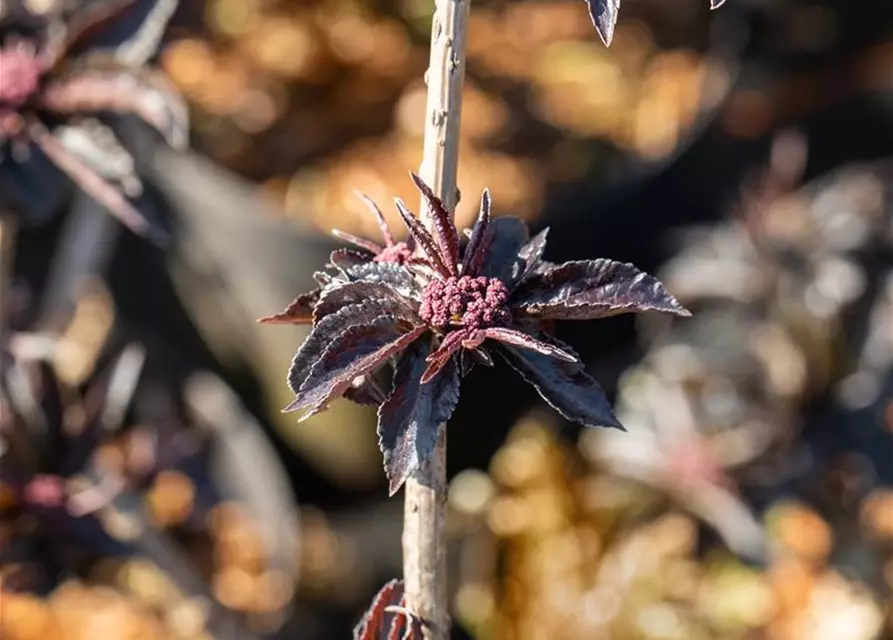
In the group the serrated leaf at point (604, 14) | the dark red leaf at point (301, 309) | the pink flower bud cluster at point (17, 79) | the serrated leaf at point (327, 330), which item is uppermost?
the pink flower bud cluster at point (17, 79)

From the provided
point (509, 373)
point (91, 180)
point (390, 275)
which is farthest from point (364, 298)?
point (509, 373)

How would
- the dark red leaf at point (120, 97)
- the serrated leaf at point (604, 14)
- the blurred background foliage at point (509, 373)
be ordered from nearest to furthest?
the serrated leaf at point (604, 14)
the dark red leaf at point (120, 97)
the blurred background foliage at point (509, 373)

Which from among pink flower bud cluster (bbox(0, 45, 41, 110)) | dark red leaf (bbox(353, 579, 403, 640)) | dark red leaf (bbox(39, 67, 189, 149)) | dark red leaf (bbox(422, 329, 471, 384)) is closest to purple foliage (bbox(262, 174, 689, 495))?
dark red leaf (bbox(422, 329, 471, 384))

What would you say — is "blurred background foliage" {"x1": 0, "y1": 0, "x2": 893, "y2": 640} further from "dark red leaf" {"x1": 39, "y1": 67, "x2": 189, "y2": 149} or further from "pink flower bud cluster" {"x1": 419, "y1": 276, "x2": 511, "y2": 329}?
"pink flower bud cluster" {"x1": 419, "y1": 276, "x2": 511, "y2": 329}

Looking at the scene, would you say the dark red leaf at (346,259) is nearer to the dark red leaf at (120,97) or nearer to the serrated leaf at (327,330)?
the serrated leaf at (327,330)

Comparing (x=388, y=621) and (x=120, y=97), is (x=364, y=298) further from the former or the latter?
(x=120, y=97)

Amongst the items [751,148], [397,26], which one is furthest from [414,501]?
[397,26]

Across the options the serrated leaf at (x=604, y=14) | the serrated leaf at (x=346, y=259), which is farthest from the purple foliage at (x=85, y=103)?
the serrated leaf at (x=604, y=14)
